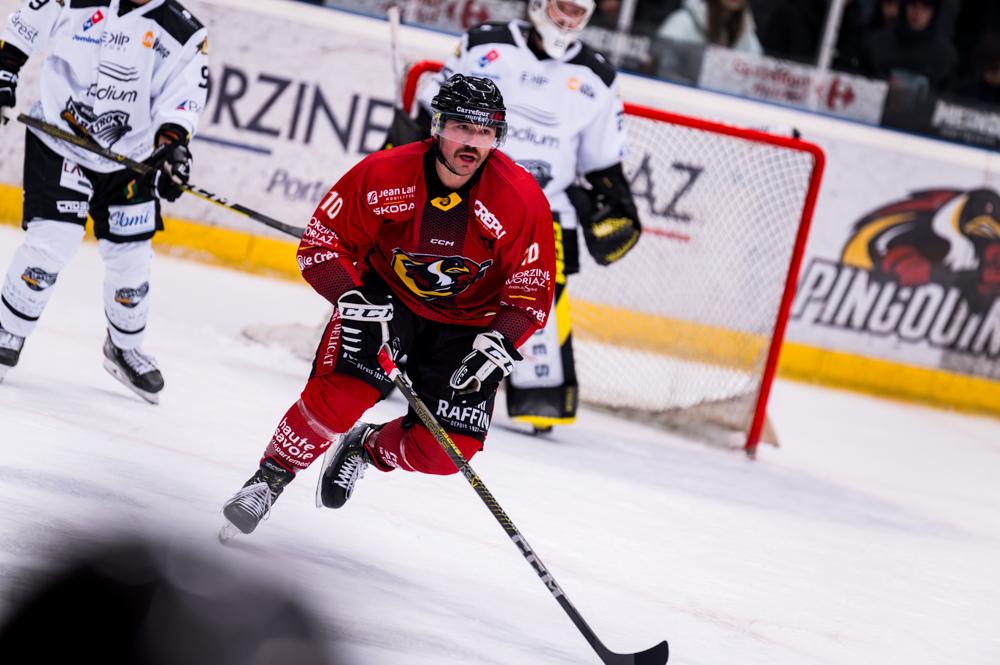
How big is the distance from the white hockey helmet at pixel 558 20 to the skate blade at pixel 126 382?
1693 millimetres

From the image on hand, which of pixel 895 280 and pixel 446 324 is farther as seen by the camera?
pixel 895 280

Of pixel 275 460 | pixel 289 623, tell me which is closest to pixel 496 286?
pixel 275 460

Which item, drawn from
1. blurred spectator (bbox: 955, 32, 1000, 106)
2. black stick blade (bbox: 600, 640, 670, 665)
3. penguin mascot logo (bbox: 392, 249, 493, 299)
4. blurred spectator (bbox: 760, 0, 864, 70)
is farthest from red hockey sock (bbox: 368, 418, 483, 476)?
blurred spectator (bbox: 955, 32, 1000, 106)

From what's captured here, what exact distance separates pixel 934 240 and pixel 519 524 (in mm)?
3705

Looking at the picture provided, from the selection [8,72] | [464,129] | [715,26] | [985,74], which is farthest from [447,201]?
[985,74]

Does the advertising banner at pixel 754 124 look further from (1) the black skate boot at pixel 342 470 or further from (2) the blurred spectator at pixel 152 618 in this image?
(2) the blurred spectator at pixel 152 618

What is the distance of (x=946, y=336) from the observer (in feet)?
20.1

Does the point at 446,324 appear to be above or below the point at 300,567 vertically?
above

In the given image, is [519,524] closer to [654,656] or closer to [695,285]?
[654,656]

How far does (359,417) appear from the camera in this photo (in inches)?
99.8

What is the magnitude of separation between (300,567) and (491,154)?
3.04 ft

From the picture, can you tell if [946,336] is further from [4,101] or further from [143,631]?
[143,631]

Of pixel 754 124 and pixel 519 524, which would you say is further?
pixel 754 124

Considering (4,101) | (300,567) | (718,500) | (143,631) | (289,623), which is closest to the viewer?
(143,631)
